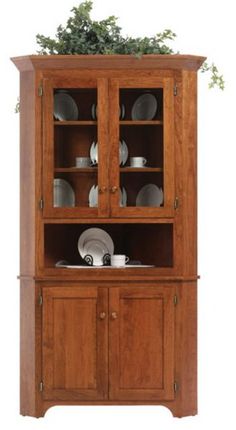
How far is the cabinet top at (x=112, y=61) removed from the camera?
7.11 meters

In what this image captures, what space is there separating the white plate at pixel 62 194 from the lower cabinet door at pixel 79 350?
62cm

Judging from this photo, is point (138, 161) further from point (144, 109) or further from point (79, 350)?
point (79, 350)

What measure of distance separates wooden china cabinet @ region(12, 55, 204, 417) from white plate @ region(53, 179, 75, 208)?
86 mm

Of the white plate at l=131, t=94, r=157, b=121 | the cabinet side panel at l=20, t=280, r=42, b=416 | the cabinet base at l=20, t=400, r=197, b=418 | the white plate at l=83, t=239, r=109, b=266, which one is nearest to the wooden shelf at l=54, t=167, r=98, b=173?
the white plate at l=131, t=94, r=157, b=121

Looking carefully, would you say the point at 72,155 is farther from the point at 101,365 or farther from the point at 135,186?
the point at 101,365

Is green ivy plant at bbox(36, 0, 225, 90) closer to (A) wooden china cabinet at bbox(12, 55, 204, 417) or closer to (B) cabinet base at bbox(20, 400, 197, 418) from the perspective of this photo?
(A) wooden china cabinet at bbox(12, 55, 204, 417)

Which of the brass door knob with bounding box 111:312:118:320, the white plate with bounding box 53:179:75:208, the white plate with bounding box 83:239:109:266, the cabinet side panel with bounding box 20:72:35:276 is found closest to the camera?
the brass door knob with bounding box 111:312:118:320

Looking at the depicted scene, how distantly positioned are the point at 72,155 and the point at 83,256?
28.3 inches

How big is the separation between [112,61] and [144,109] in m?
0.45

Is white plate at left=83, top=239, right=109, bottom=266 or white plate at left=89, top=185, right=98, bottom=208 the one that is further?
white plate at left=83, top=239, right=109, bottom=266

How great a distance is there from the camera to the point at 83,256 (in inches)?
298

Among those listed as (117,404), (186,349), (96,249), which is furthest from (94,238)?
(117,404)

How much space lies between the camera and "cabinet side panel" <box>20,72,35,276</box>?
720 centimetres

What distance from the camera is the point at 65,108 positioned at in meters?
7.43
